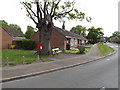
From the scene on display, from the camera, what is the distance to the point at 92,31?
72812mm

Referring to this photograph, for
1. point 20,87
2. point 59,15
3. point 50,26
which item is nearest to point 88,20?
point 59,15

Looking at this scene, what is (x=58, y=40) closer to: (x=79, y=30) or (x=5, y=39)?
(x=5, y=39)

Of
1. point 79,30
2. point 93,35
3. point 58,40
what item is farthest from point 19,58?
point 79,30

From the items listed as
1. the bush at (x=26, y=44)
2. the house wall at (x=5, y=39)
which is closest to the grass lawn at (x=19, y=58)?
the bush at (x=26, y=44)

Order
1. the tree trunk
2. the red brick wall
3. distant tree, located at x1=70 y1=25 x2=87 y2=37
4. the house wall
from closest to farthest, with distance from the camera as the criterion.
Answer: the tree trunk
the red brick wall
the house wall
distant tree, located at x1=70 y1=25 x2=87 y2=37

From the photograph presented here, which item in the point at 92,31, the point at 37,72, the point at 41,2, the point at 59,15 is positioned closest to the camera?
the point at 37,72

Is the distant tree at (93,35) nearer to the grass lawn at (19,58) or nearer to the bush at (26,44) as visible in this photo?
the bush at (26,44)

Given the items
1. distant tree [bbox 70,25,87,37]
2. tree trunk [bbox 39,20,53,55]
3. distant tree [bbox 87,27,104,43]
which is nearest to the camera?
tree trunk [bbox 39,20,53,55]

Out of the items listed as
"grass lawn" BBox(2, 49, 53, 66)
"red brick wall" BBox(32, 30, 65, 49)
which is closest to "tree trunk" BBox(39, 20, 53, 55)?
"grass lawn" BBox(2, 49, 53, 66)

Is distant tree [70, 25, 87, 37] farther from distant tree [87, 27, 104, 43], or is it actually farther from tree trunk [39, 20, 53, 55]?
tree trunk [39, 20, 53, 55]

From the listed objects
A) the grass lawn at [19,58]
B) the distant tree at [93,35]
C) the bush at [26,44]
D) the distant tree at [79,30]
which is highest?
the distant tree at [79,30]

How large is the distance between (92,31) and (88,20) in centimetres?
5736

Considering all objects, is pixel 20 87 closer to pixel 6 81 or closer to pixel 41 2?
pixel 6 81

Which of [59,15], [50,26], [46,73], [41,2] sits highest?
[41,2]
